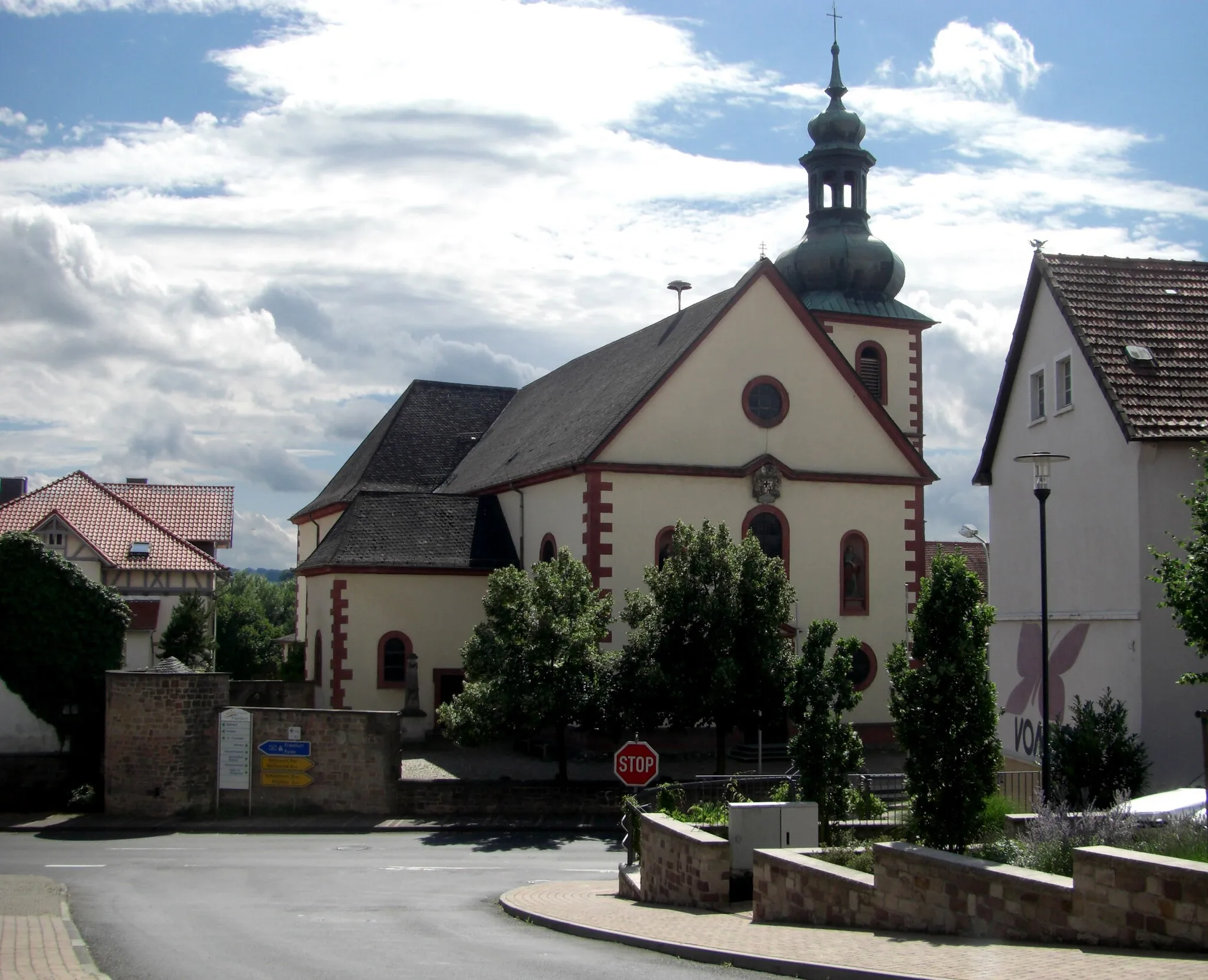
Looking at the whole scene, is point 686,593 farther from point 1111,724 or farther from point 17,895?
point 17,895

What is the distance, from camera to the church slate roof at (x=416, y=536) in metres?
36.5

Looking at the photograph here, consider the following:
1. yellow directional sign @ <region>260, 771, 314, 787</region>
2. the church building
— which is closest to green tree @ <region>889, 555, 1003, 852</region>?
yellow directional sign @ <region>260, 771, 314, 787</region>

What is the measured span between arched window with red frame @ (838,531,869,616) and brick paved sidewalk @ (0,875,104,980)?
21.3 metres

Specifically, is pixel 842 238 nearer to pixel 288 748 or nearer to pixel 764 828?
pixel 288 748

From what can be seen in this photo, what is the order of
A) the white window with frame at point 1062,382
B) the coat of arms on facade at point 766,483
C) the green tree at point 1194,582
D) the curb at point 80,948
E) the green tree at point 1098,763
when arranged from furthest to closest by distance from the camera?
the coat of arms on facade at point 766,483, the white window with frame at point 1062,382, the green tree at point 1098,763, the green tree at point 1194,582, the curb at point 80,948

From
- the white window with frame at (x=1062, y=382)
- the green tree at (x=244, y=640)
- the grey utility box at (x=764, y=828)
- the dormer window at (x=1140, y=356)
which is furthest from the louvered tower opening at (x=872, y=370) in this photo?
the grey utility box at (x=764, y=828)

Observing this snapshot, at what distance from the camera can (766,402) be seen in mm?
34500

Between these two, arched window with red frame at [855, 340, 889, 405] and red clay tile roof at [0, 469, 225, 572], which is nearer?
red clay tile roof at [0, 469, 225, 572]

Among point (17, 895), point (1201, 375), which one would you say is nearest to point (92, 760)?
point (17, 895)

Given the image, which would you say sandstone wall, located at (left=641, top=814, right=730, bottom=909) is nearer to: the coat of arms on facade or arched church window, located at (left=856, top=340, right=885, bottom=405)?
the coat of arms on facade

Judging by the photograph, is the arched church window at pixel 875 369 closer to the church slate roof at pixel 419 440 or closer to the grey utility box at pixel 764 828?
the church slate roof at pixel 419 440

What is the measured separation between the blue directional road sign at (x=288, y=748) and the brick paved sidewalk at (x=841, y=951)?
1261 cm

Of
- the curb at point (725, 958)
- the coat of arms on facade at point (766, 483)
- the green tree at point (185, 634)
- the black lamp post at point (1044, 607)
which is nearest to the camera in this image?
the curb at point (725, 958)

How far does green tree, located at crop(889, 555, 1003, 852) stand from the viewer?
13359 millimetres
